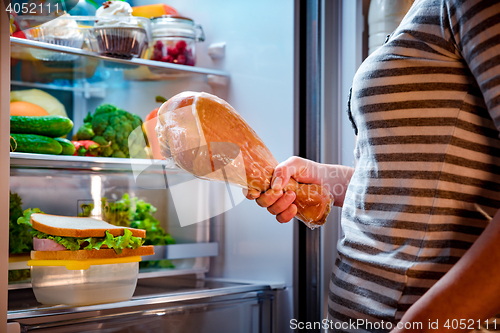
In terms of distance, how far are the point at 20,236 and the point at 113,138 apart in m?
0.41

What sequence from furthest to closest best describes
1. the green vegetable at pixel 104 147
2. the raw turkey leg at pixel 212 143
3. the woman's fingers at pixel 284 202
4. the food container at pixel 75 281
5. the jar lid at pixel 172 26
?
the jar lid at pixel 172 26, the green vegetable at pixel 104 147, the food container at pixel 75 281, the woman's fingers at pixel 284 202, the raw turkey leg at pixel 212 143

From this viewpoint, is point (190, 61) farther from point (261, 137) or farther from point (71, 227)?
point (71, 227)

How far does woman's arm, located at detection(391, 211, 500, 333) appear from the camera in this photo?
0.44 m

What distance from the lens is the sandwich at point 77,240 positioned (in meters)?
1.11

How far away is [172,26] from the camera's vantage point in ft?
5.43

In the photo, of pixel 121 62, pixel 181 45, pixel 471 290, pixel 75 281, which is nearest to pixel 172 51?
pixel 181 45

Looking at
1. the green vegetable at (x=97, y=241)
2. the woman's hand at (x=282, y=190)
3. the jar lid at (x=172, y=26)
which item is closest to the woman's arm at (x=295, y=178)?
the woman's hand at (x=282, y=190)

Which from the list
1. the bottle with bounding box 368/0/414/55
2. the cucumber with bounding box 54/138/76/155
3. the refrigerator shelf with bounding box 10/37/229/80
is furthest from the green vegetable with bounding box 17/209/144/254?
the bottle with bounding box 368/0/414/55

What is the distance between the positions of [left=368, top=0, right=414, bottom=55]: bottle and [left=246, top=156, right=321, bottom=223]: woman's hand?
24.2 inches

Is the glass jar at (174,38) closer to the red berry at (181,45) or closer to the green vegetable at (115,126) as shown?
the red berry at (181,45)

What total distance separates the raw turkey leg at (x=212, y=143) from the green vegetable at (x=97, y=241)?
0.51 m

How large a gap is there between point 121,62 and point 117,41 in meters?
0.08

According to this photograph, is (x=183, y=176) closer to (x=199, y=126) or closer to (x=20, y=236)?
(x=199, y=126)

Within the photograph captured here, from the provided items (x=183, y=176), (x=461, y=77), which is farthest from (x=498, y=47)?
(x=183, y=176)
